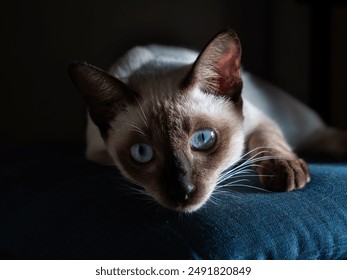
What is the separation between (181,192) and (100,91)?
17.1 inches

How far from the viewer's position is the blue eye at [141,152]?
149 centimetres

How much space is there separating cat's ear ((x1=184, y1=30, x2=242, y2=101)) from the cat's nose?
34cm

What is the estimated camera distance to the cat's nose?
1348 mm

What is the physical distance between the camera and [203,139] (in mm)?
1487

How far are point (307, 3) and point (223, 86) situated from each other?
158 centimetres

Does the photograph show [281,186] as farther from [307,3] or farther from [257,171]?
[307,3]

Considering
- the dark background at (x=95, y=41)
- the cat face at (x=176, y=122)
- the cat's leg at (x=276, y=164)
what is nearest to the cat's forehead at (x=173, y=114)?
the cat face at (x=176, y=122)

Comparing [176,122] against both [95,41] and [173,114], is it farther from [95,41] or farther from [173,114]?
[95,41]

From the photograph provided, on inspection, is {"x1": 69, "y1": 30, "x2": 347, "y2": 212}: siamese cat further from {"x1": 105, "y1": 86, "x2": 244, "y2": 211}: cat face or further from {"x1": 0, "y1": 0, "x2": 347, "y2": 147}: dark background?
{"x1": 0, "y1": 0, "x2": 347, "y2": 147}: dark background

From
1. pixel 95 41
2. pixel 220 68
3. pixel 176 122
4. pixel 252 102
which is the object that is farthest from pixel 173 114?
pixel 95 41

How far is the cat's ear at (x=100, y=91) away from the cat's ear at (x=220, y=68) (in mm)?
193

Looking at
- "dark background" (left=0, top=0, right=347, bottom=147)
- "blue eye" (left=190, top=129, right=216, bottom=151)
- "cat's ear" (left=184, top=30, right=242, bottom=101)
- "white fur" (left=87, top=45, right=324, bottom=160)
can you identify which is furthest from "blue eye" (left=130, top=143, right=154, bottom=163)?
"dark background" (left=0, top=0, right=347, bottom=147)

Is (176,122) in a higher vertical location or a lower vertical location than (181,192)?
→ higher

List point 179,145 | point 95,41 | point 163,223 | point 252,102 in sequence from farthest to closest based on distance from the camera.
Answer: point 95,41
point 252,102
point 179,145
point 163,223
